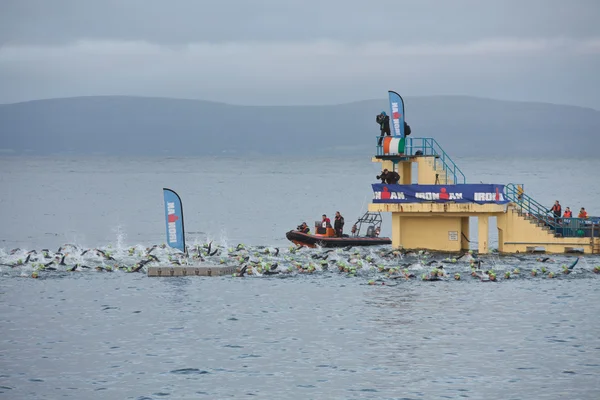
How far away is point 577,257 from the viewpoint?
53.2 meters

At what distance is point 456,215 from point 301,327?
17.8m

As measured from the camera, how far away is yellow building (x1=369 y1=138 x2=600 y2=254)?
52.5 m

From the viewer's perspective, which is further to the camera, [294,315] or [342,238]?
[342,238]

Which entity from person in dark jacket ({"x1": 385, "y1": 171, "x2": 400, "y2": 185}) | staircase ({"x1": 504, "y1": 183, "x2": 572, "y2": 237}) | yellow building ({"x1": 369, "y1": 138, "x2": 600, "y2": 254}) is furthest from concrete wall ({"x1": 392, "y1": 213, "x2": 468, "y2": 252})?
Result: staircase ({"x1": 504, "y1": 183, "x2": 572, "y2": 237})

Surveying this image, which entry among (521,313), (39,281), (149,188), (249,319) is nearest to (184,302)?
(249,319)

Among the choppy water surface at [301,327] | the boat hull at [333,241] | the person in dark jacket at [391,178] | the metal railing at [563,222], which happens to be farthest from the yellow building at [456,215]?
the boat hull at [333,241]

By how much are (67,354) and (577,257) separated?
93.7ft

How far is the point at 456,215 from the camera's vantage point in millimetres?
53844

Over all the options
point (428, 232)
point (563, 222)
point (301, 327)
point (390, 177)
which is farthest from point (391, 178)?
point (301, 327)

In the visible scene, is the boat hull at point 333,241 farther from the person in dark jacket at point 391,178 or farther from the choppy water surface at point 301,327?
the person in dark jacket at point 391,178

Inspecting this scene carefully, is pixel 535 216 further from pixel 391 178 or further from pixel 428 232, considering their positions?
pixel 391 178

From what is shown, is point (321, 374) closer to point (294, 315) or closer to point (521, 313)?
point (294, 315)

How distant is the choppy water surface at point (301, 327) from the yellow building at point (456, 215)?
117 cm

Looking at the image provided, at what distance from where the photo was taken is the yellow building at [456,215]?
52.5 metres
